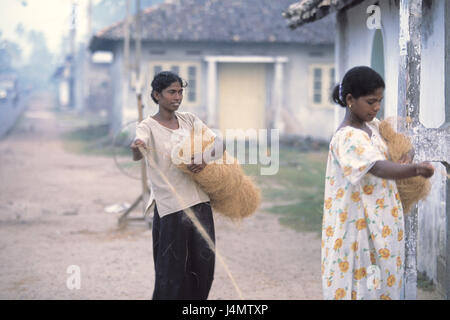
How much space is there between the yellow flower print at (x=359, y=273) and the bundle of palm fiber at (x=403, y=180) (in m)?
0.53

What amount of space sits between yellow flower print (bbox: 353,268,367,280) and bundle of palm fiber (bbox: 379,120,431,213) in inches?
21.0

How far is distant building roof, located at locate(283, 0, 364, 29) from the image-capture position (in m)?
6.42

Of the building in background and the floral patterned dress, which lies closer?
the floral patterned dress

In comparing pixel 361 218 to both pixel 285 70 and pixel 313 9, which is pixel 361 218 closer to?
pixel 313 9

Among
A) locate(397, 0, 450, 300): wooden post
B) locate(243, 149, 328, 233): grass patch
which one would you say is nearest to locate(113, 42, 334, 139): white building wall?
locate(243, 149, 328, 233): grass patch

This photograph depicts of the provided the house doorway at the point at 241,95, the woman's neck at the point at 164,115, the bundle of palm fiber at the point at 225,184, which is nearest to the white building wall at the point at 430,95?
the bundle of palm fiber at the point at 225,184

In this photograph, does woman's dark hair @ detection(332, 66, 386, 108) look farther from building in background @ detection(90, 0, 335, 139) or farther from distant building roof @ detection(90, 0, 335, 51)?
building in background @ detection(90, 0, 335, 139)

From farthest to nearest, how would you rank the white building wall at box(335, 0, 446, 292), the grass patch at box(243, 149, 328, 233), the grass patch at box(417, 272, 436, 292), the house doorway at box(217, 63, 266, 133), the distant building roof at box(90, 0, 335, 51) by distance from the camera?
the house doorway at box(217, 63, 266, 133) → the distant building roof at box(90, 0, 335, 51) → the grass patch at box(243, 149, 328, 233) → the grass patch at box(417, 272, 436, 292) → the white building wall at box(335, 0, 446, 292)

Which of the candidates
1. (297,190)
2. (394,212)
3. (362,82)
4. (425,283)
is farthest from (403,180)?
(297,190)

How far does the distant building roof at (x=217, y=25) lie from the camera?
18.0 meters

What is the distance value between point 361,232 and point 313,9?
15.4 feet

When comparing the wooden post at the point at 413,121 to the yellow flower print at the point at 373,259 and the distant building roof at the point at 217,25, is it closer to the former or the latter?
the yellow flower print at the point at 373,259

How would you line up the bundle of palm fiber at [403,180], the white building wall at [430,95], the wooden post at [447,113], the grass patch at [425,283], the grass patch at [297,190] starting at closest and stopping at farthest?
1. the bundle of palm fiber at [403,180]
2. the wooden post at [447,113]
3. the white building wall at [430,95]
4. the grass patch at [425,283]
5. the grass patch at [297,190]
